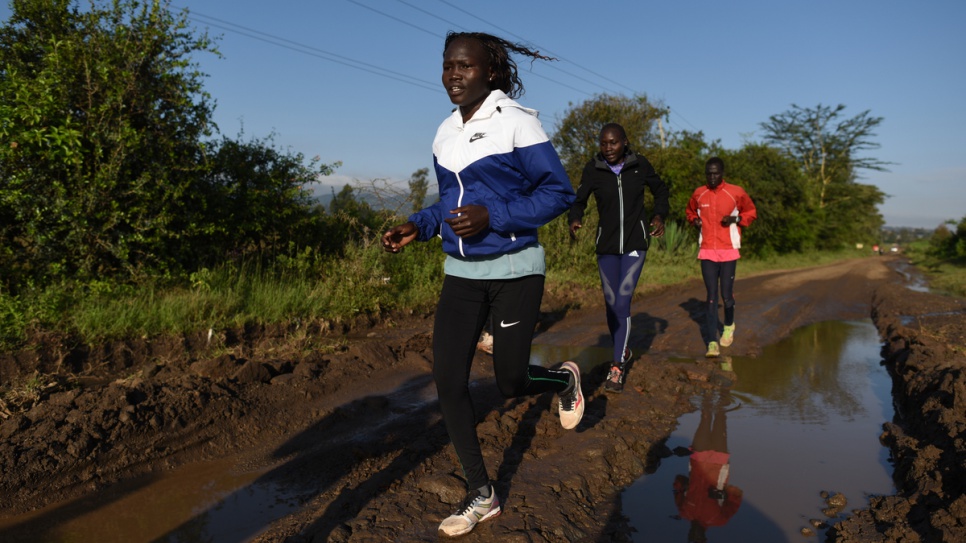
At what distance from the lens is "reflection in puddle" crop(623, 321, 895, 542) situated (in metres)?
3.47

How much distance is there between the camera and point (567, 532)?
3.13m

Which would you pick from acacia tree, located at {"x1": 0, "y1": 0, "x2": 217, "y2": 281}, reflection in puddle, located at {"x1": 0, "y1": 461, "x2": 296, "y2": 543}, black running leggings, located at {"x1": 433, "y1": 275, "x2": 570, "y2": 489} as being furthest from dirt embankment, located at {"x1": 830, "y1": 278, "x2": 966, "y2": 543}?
acacia tree, located at {"x1": 0, "y1": 0, "x2": 217, "y2": 281}

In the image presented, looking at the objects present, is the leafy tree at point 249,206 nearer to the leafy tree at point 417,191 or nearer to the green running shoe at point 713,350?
the leafy tree at point 417,191

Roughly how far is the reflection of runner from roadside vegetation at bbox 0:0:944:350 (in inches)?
195

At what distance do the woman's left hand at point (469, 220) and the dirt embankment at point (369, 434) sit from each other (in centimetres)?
133

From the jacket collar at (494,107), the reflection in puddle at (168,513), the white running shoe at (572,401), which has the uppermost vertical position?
the jacket collar at (494,107)

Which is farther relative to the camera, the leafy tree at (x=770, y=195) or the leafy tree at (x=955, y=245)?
the leafy tree at (x=955, y=245)

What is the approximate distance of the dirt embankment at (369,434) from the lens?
329cm

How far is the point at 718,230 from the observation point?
23.0ft

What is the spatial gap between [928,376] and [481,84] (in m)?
4.63

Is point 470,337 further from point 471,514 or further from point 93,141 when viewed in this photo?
point 93,141

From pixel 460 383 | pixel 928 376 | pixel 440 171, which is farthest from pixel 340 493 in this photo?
pixel 928 376

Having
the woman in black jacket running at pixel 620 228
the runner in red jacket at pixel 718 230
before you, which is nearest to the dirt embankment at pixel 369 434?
the woman in black jacket running at pixel 620 228

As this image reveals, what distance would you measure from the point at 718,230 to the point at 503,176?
15.0 ft
